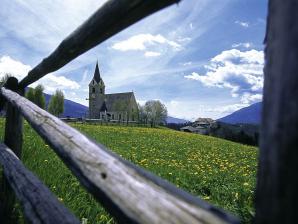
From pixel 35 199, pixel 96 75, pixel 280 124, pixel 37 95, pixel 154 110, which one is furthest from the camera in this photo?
pixel 96 75

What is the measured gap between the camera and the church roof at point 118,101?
10538 centimetres

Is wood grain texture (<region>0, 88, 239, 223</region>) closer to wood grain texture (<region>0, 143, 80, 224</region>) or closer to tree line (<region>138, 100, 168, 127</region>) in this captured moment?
wood grain texture (<region>0, 143, 80, 224</region>)

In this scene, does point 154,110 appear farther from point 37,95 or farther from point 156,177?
point 156,177

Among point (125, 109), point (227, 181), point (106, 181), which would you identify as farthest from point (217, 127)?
point (125, 109)

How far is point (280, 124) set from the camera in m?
0.76

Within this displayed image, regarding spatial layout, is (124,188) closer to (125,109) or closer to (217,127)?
(217,127)

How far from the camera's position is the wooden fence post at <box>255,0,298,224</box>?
73 centimetres

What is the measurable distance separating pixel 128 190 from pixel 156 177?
9 centimetres

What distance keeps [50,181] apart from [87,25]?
257cm

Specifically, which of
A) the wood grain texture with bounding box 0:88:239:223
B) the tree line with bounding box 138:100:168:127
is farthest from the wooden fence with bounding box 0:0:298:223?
the tree line with bounding box 138:100:168:127

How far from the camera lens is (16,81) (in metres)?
4.19

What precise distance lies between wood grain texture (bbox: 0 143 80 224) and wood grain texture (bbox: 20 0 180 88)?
0.91 m

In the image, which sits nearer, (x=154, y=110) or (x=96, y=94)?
(x=154, y=110)

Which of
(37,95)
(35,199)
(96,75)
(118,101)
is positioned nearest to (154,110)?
(118,101)
